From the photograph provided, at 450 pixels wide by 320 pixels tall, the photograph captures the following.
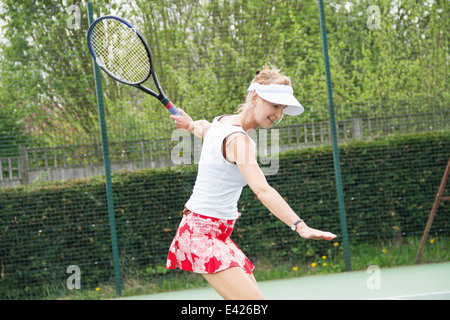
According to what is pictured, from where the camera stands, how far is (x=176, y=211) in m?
6.14

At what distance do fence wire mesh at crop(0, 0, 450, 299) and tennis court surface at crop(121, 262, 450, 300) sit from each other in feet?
0.79

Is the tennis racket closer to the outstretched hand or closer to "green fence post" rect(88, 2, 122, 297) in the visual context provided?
"green fence post" rect(88, 2, 122, 297)

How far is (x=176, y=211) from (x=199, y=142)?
78 cm

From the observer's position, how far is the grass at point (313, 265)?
19.7 feet

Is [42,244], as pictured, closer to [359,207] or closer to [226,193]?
[359,207]

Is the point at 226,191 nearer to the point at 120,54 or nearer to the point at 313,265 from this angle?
the point at 120,54

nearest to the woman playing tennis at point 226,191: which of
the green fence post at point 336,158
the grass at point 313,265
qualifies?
the grass at point 313,265

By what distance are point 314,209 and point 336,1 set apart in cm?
231

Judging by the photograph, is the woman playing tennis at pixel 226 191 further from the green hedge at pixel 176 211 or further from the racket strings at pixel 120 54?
the green hedge at pixel 176 211

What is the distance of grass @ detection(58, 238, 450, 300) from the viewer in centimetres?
602

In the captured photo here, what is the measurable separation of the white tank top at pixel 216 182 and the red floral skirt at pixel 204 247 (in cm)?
4

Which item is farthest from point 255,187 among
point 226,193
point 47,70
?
point 47,70

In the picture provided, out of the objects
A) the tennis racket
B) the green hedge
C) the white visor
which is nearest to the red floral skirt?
the white visor

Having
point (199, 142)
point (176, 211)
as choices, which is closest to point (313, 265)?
point (176, 211)
